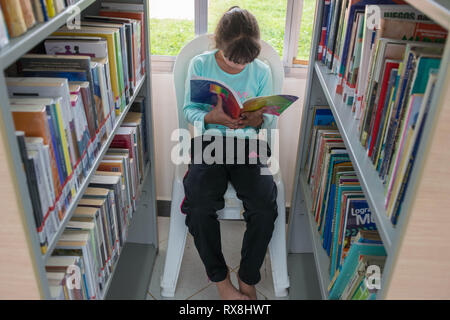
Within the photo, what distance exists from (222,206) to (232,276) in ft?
1.54

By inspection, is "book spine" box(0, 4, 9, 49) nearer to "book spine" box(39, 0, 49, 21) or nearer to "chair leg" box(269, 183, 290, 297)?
"book spine" box(39, 0, 49, 21)

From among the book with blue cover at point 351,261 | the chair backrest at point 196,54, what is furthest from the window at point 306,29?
the book with blue cover at point 351,261

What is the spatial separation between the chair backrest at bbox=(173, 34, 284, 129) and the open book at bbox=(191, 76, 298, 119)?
0.30 metres

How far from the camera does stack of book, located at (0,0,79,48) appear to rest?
730mm

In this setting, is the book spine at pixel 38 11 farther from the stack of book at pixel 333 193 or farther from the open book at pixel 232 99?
the stack of book at pixel 333 193

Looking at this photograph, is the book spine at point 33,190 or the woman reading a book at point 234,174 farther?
the woman reading a book at point 234,174

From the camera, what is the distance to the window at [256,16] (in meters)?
1.96

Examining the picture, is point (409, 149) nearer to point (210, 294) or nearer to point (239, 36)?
point (239, 36)

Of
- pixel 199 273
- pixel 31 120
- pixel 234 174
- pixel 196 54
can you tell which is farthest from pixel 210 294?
pixel 31 120

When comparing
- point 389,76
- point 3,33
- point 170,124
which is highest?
point 3,33

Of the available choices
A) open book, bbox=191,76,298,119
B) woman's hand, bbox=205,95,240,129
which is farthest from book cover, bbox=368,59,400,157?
woman's hand, bbox=205,95,240,129

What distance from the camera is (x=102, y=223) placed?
1246 millimetres

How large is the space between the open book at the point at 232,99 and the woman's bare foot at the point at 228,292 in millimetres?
698

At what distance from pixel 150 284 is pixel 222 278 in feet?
1.28
